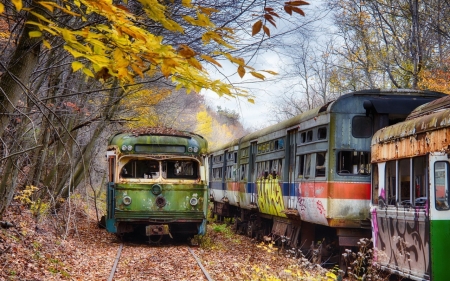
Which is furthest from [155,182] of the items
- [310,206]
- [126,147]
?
[310,206]

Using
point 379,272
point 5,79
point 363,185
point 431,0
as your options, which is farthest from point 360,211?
point 431,0

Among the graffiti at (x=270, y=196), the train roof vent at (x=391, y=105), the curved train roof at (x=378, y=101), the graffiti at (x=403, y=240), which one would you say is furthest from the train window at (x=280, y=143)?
the graffiti at (x=403, y=240)

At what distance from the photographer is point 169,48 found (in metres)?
4.41

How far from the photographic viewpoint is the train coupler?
1609 cm

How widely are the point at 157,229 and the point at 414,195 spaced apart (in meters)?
8.97

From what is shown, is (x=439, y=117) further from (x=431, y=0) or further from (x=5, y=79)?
(x=431, y=0)

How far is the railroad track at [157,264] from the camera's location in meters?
11.4

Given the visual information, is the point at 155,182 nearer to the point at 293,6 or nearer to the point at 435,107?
the point at 435,107

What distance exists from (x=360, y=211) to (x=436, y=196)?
4.08m

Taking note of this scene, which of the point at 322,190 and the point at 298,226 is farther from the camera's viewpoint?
the point at 298,226

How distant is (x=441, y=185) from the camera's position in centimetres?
757

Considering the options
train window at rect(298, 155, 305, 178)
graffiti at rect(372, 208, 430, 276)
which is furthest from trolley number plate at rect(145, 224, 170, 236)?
graffiti at rect(372, 208, 430, 276)

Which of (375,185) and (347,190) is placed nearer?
(375,185)

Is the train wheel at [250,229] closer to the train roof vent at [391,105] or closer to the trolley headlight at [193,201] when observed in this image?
the trolley headlight at [193,201]
